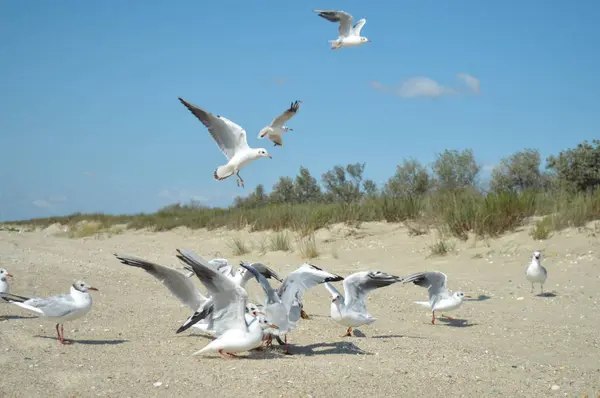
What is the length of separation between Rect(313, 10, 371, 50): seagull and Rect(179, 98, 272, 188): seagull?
3.63 metres

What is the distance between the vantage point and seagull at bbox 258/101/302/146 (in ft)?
31.1

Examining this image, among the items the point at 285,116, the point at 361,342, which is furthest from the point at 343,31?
the point at 361,342

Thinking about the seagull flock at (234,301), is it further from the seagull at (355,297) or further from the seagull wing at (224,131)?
the seagull wing at (224,131)

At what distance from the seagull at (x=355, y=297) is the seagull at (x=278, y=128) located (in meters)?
3.20

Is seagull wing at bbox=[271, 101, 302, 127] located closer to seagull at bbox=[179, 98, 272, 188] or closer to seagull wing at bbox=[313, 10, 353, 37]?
seagull at bbox=[179, 98, 272, 188]

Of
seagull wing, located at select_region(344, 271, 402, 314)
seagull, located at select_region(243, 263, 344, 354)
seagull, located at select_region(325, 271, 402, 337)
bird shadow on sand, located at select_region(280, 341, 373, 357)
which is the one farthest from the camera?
seagull wing, located at select_region(344, 271, 402, 314)

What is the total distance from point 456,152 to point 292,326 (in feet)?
78.5

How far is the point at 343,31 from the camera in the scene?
11.9m

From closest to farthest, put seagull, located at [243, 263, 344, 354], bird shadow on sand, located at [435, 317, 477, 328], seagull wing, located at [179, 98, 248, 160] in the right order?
seagull, located at [243, 263, 344, 354] < bird shadow on sand, located at [435, 317, 477, 328] < seagull wing, located at [179, 98, 248, 160]

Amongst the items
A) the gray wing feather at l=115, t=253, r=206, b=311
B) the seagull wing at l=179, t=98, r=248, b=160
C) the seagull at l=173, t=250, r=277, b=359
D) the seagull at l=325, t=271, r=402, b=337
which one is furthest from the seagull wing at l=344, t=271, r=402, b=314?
the seagull wing at l=179, t=98, r=248, b=160

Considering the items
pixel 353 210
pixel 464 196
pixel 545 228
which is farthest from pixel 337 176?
pixel 545 228

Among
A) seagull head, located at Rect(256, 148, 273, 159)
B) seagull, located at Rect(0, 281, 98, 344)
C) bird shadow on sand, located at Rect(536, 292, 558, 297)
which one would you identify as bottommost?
bird shadow on sand, located at Rect(536, 292, 558, 297)

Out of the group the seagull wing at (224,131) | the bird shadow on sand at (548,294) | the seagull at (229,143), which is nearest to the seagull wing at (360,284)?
the seagull at (229,143)

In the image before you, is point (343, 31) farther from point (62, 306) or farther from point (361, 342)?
point (62, 306)
